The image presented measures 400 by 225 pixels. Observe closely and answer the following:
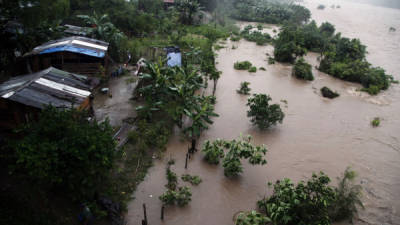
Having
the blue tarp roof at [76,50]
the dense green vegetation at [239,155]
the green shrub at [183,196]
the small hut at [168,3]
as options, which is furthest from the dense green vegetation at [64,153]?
the small hut at [168,3]

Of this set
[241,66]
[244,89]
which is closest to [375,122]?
[244,89]

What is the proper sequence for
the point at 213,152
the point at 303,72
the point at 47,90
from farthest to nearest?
the point at 303,72 → the point at 213,152 → the point at 47,90

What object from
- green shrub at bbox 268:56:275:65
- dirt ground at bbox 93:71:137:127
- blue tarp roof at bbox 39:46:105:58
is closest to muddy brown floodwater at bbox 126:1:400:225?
green shrub at bbox 268:56:275:65

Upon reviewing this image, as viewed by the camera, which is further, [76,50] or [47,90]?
[76,50]

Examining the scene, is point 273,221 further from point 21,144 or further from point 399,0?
point 399,0

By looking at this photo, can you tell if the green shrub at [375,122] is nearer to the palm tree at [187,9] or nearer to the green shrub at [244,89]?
the green shrub at [244,89]

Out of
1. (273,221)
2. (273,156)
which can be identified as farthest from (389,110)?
(273,221)

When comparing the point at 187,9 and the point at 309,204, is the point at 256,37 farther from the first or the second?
→ the point at 309,204
